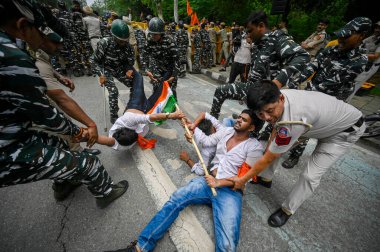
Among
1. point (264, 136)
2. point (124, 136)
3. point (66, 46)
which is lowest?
point (264, 136)

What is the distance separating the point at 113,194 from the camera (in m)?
2.03

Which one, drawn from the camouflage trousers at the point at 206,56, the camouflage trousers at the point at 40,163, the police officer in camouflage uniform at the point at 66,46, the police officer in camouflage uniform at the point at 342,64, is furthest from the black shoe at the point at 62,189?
the camouflage trousers at the point at 206,56

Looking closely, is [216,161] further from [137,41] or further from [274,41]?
[137,41]

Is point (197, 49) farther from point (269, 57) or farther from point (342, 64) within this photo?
point (342, 64)

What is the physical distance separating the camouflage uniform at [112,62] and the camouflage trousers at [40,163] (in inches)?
81.2

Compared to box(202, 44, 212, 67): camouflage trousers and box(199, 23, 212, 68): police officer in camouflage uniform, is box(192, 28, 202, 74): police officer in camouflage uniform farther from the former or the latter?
box(202, 44, 212, 67): camouflage trousers

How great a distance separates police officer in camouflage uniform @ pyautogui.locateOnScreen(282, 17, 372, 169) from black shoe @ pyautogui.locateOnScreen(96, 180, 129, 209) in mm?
2351

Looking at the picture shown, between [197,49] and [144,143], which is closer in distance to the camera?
[144,143]

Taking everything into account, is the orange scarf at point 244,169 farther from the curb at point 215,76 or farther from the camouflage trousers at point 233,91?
the curb at point 215,76

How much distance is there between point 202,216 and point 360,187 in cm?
234

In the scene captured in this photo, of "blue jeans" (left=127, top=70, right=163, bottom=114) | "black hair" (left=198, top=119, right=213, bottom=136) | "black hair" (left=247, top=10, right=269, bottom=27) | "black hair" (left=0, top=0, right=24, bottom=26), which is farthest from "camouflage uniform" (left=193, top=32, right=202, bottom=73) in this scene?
"black hair" (left=0, top=0, right=24, bottom=26)

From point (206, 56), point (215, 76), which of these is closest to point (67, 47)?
point (215, 76)

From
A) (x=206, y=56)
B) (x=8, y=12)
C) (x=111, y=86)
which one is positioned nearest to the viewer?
(x=8, y=12)

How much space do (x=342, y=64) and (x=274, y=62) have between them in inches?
33.4
